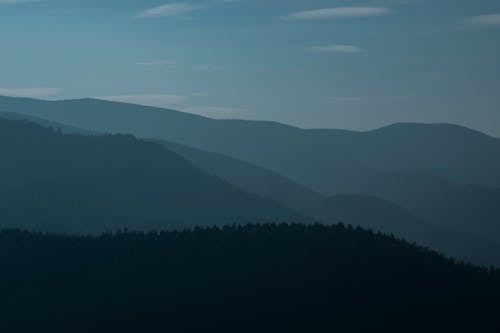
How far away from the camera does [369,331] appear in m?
→ 200

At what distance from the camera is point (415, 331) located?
650 feet

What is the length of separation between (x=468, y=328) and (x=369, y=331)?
63.7ft

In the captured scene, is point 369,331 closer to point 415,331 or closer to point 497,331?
point 415,331

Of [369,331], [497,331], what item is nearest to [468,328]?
[497,331]

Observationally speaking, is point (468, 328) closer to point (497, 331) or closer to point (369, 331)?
point (497, 331)

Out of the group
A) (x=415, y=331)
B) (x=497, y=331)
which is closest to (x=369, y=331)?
(x=415, y=331)

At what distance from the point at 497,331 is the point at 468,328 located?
619 cm

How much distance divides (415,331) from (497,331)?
15.9 metres

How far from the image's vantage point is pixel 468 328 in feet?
647

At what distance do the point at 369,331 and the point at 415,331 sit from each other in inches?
357

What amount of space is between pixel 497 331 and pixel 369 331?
24.9m
